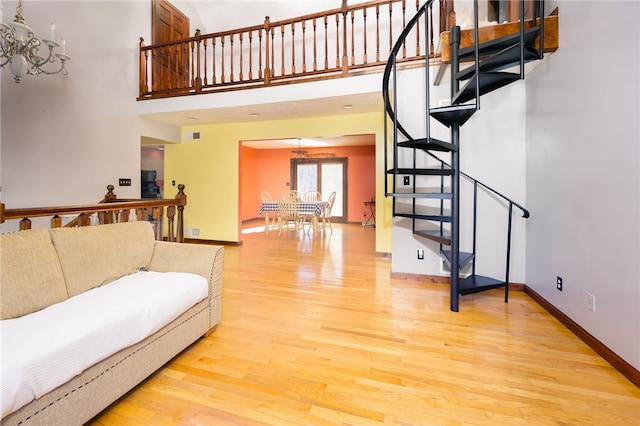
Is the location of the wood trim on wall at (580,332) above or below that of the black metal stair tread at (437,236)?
below

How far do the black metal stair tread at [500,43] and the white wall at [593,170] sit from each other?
0.85 ft

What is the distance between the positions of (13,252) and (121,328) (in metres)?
0.69

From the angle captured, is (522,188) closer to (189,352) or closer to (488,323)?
(488,323)

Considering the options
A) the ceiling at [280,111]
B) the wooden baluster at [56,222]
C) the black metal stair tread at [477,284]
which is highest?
the ceiling at [280,111]

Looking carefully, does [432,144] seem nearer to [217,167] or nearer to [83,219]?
[83,219]

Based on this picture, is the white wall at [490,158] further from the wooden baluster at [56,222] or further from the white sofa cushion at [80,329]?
the wooden baluster at [56,222]

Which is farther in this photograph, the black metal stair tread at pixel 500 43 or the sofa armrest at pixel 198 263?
the black metal stair tread at pixel 500 43

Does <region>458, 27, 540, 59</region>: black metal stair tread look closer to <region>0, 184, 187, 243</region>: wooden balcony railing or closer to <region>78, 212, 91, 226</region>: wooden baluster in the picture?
<region>0, 184, 187, 243</region>: wooden balcony railing

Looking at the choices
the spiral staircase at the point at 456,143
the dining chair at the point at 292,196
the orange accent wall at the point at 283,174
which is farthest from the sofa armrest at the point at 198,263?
the orange accent wall at the point at 283,174

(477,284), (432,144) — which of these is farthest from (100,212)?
(477,284)

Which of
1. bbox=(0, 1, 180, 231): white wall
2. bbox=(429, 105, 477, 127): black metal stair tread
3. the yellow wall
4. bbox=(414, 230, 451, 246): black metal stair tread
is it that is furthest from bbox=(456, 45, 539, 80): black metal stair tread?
bbox=(0, 1, 180, 231): white wall

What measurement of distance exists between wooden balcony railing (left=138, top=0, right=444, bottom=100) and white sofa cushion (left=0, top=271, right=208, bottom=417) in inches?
127

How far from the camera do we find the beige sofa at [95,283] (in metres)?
1.23

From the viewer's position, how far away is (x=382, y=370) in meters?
1.75
